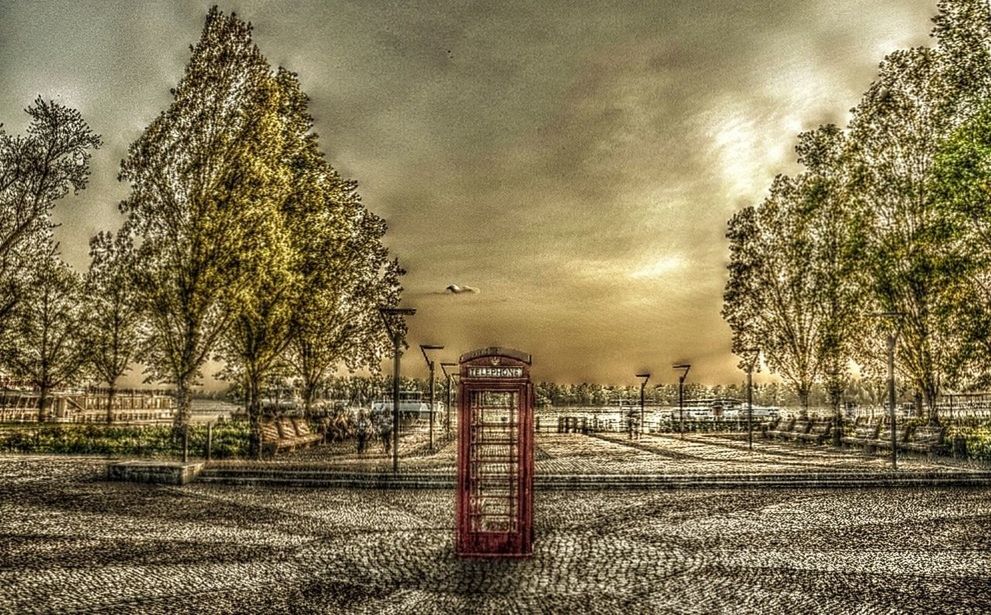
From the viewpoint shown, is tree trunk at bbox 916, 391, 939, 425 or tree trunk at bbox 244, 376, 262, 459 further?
tree trunk at bbox 916, 391, 939, 425

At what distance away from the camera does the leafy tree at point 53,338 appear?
142 feet

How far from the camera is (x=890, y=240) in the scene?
2938 cm

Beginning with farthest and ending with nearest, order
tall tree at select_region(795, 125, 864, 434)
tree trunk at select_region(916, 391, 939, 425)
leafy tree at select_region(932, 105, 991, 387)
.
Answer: tall tree at select_region(795, 125, 864, 434), tree trunk at select_region(916, 391, 939, 425), leafy tree at select_region(932, 105, 991, 387)

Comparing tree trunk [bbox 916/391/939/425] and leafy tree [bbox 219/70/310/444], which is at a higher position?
leafy tree [bbox 219/70/310/444]

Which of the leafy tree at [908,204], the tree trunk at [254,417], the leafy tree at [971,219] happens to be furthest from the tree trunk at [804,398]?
the tree trunk at [254,417]

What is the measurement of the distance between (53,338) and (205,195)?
26.7m

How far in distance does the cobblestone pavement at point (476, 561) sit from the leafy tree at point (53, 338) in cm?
3245

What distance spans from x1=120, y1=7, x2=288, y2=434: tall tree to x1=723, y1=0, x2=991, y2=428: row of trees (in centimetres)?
2241

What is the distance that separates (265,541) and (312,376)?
987 inches

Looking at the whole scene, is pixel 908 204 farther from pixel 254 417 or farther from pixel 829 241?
pixel 254 417

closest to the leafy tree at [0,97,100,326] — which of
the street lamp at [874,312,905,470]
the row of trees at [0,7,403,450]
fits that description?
the row of trees at [0,7,403,450]

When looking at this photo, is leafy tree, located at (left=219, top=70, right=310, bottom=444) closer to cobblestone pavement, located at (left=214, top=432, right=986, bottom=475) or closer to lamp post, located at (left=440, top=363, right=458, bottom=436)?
cobblestone pavement, located at (left=214, top=432, right=986, bottom=475)

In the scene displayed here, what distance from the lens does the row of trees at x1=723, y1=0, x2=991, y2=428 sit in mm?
24625

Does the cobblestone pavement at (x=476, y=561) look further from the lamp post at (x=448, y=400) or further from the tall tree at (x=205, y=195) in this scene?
the lamp post at (x=448, y=400)
